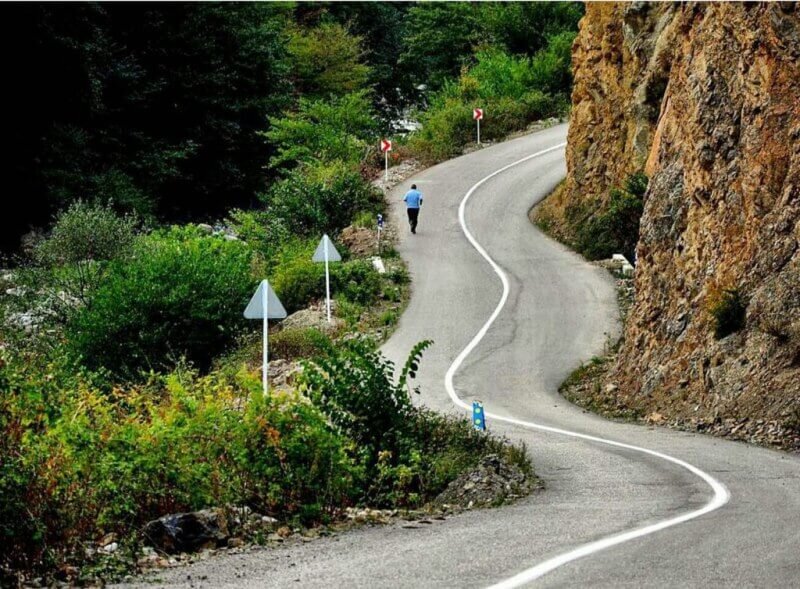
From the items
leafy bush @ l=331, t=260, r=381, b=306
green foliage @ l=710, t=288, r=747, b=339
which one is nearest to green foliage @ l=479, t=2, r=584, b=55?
leafy bush @ l=331, t=260, r=381, b=306

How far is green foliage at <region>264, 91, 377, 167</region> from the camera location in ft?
170

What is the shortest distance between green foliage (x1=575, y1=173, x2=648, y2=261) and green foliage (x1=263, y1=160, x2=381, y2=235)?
30.5 ft

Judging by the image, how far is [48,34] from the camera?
155 feet

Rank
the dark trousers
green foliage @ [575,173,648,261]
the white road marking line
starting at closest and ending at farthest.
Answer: the white road marking line, green foliage @ [575,173,648,261], the dark trousers

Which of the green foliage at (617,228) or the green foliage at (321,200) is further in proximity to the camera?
the green foliage at (321,200)

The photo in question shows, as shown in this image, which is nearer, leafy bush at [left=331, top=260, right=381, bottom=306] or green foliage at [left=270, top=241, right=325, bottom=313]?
leafy bush at [left=331, top=260, right=381, bottom=306]

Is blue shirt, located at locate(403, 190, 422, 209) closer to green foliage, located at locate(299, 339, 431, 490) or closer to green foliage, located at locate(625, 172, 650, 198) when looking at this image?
green foliage, located at locate(625, 172, 650, 198)

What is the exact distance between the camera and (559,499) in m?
11.5

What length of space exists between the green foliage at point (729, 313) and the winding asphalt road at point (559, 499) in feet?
7.29

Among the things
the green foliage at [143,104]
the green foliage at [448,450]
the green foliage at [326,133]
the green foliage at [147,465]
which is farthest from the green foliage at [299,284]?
the green foliage at [147,465]

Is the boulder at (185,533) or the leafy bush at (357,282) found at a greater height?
the leafy bush at (357,282)

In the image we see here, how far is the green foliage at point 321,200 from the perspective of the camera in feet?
133

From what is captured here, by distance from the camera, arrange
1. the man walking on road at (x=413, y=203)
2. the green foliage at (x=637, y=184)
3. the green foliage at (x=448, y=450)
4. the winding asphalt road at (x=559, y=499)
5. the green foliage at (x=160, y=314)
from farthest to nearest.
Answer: the man walking on road at (x=413, y=203)
the green foliage at (x=637, y=184)
the green foliage at (x=160, y=314)
the green foliage at (x=448, y=450)
the winding asphalt road at (x=559, y=499)

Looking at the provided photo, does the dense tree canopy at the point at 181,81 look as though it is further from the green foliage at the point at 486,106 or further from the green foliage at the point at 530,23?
the green foliage at the point at 486,106
